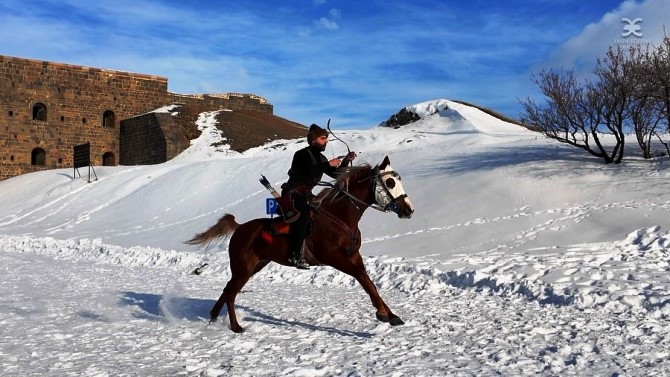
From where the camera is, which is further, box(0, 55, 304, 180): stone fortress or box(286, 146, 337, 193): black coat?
box(0, 55, 304, 180): stone fortress

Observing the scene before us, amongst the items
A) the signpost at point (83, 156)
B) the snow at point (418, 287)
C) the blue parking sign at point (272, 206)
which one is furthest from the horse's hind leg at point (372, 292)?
the signpost at point (83, 156)

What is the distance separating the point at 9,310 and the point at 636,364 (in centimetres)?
764

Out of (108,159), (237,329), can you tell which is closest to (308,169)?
(237,329)

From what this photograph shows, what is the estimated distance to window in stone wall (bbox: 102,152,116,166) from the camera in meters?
41.4

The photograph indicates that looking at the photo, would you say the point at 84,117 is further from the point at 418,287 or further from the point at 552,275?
the point at 552,275

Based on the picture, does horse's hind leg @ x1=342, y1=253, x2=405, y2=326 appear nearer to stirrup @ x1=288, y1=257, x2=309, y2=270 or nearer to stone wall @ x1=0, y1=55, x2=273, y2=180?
stirrup @ x1=288, y1=257, x2=309, y2=270

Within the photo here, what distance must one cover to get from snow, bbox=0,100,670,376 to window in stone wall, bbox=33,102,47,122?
20294 millimetres

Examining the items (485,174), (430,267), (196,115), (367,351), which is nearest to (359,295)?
(430,267)

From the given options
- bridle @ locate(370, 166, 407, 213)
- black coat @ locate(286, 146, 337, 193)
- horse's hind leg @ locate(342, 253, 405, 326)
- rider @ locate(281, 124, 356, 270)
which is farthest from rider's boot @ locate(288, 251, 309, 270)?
bridle @ locate(370, 166, 407, 213)

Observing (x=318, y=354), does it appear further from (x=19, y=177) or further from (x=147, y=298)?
(x=19, y=177)

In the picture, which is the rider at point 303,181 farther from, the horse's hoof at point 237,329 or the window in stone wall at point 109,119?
the window in stone wall at point 109,119

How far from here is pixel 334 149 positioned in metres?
27.0

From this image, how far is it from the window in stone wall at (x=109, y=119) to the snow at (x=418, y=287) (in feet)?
69.3

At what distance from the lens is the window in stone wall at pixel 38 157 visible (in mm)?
39688
